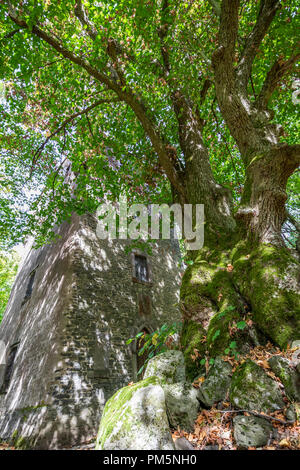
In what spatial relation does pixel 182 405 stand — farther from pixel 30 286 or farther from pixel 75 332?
pixel 30 286

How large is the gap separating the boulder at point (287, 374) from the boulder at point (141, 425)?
1020mm

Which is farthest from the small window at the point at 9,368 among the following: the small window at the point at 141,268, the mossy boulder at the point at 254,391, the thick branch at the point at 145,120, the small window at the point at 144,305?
the mossy boulder at the point at 254,391

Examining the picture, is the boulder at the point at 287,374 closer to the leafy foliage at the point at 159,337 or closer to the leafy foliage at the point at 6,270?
the leafy foliage at the point at 159,337

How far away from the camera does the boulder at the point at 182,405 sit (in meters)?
2.17

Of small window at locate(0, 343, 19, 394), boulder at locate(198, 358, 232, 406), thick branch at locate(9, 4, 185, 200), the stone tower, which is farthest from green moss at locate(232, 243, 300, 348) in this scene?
small window at locate(0, 343, 19, 394)

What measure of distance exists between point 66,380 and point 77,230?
15.3 ft

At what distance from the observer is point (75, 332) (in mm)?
6887

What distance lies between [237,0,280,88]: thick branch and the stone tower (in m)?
6.21

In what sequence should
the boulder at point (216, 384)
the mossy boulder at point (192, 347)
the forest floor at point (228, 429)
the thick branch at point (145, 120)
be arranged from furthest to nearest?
the thick branch at point (145, 120) < the mossy boulder at point (192, 347) < the boulder at point (216, 384) < the forest floor at point (228, 429)

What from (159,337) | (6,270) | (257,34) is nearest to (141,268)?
(159,337)

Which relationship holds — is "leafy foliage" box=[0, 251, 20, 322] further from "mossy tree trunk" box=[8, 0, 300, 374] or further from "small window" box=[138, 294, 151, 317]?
"mossy tree trunk" box=[8, 0, 300, 374]
